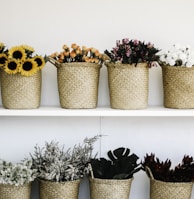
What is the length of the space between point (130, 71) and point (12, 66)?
1.53ft

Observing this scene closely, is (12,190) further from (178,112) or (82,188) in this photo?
(178,112)

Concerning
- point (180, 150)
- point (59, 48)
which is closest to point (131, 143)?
point (180, 150)

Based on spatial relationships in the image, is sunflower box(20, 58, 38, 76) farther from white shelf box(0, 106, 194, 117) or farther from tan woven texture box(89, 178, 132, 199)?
tan woven texture box(89, 178, 132, 199)

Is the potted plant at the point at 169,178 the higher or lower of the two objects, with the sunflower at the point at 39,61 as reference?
lower

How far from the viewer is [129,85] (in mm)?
1624

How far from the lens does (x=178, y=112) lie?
1614mm

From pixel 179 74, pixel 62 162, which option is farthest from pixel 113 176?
pixel 179 74

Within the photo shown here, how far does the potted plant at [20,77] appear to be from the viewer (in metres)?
1.58

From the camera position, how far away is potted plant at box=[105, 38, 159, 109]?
63.2 inches

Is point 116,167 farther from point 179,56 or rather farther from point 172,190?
point 179,56

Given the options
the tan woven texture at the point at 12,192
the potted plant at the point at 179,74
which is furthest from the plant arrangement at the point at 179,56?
the tan woven texture at the point at 12,192

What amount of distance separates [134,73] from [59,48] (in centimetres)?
38

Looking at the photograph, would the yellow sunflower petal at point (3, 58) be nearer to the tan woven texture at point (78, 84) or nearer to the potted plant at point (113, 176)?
the tan woven texture at point (78, 84)

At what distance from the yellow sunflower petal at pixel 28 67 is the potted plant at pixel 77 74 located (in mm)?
90
